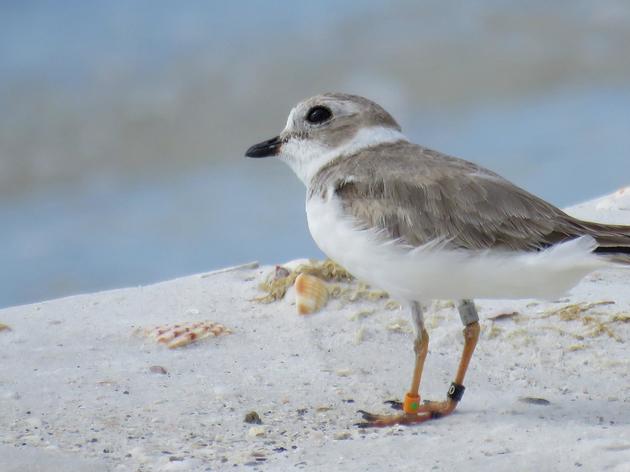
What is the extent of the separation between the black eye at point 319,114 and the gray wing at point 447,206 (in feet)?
1.60

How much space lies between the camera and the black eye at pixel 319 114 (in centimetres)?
563

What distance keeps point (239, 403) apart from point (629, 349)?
179cm

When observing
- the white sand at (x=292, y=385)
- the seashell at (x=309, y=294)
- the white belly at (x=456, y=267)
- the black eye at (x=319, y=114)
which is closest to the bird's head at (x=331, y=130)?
the black eye at (x=319, y=114)

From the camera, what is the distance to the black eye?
18.5 feet

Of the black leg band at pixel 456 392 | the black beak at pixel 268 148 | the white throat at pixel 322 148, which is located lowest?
the black leg band at pixel 456 392

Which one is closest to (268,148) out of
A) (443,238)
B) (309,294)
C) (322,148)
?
(322,148)

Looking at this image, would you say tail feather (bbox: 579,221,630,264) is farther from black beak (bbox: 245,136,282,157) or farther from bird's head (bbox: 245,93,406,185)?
black beak (bbox: 245,136,282,157)

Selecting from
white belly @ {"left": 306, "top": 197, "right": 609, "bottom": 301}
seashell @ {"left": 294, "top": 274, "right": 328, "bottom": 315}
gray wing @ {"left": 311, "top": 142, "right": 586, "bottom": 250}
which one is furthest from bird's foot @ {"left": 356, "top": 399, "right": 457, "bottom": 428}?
seashell @ {"left": 294, "top": 274, "right": 328, "bottom": 315}

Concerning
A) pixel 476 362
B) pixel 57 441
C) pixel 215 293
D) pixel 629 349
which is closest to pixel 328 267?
pixel 215 293

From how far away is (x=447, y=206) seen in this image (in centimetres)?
496

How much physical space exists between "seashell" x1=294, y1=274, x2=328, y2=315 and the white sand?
0.20 feet

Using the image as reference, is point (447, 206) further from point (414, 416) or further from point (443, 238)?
point (414, 416)

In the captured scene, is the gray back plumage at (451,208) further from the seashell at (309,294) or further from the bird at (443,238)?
the seashell at (309,294)

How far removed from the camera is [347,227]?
5.01m
